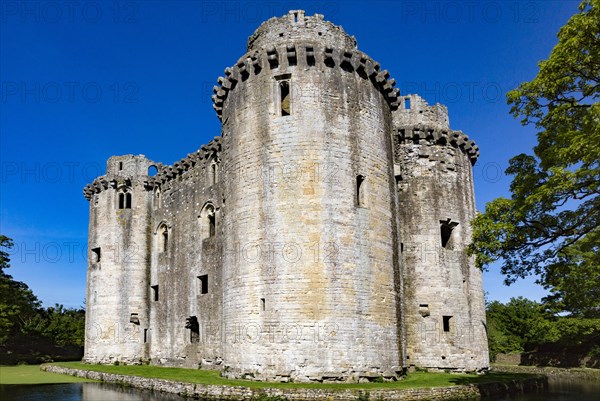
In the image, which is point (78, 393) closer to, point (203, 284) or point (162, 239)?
point (203, 284)

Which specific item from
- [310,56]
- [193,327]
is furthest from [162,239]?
[310,56]

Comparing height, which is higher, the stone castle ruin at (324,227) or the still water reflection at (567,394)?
the stone castle ruin at (324,227)

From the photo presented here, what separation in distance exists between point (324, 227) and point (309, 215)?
0.69m

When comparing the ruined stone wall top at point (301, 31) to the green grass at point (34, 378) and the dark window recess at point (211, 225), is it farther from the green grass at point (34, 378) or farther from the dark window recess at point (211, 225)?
the green grass at point (34, 378)

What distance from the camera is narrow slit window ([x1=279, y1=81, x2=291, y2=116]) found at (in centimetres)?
2091

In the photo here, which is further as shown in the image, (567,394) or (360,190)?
(360,190)

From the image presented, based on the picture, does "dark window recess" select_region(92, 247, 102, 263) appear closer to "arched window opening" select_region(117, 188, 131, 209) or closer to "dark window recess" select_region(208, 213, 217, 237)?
"arched window opening" select_region(117, 188, 131, 209)

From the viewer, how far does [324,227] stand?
62.4ft

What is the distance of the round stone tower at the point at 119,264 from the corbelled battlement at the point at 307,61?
1574 centimetres

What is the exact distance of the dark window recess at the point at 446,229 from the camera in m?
25.7

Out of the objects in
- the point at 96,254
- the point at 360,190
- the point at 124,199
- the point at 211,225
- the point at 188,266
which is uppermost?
the point at 124,199

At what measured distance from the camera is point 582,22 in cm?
1355

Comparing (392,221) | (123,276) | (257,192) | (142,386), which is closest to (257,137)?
(257,192)

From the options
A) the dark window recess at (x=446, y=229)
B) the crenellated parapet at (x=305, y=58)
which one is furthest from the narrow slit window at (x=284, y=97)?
the dark window recess at (x=446, y=229)
